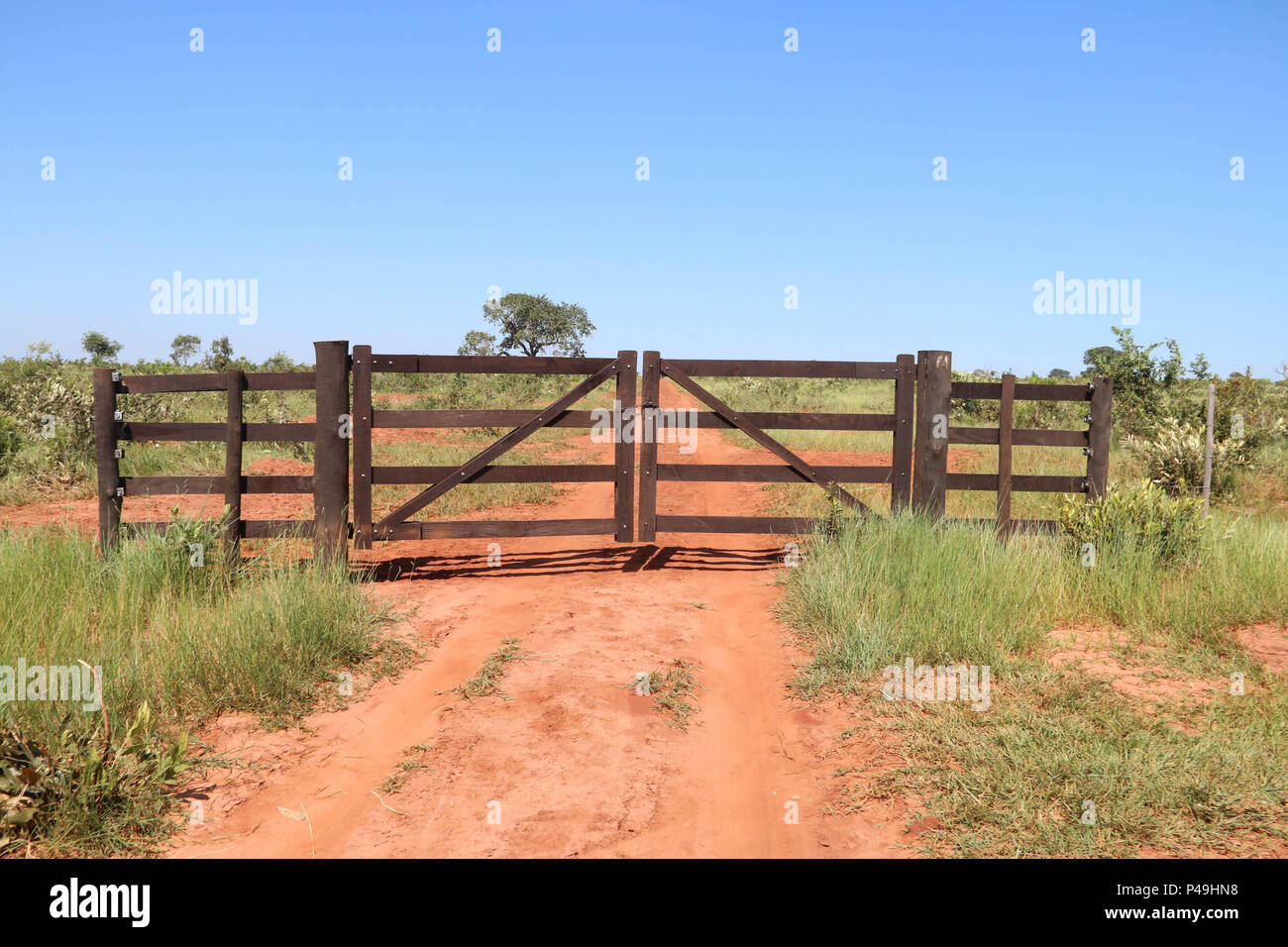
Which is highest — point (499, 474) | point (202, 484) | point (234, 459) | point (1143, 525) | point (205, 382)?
point (205, 382)

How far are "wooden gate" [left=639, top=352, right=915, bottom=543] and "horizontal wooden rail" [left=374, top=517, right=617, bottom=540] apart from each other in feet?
2.09

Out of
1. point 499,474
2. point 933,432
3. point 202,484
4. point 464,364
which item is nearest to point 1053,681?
point 933,432

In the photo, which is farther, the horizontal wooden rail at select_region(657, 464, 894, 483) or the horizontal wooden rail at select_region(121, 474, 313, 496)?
the horizontal wooden rail at select_region(657, 464, 894, 483)

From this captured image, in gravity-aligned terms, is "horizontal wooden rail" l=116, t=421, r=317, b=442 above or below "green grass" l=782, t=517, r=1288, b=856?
above

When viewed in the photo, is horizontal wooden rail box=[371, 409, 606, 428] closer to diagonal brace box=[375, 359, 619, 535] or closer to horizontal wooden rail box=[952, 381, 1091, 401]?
diagonal brace box=[375, 359, 619, 535]

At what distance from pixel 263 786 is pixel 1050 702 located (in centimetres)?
449

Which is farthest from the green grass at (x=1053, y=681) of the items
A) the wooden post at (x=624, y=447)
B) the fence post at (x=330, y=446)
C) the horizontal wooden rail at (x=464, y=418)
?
the fence post at (x=330, y=446)

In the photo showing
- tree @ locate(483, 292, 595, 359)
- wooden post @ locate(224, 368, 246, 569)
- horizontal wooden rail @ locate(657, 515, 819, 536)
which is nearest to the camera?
wooden post @ locate(224, 368, 246, 569)

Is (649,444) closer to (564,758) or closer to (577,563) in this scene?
(577,563)

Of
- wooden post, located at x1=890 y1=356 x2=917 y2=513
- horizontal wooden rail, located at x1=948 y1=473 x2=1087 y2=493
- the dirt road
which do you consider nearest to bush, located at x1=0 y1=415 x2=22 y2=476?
the dirt road

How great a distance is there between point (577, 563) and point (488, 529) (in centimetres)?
117

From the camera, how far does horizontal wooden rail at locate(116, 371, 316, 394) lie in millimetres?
8227

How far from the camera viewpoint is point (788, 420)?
916cm

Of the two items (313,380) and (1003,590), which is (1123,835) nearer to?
(1003,590)
